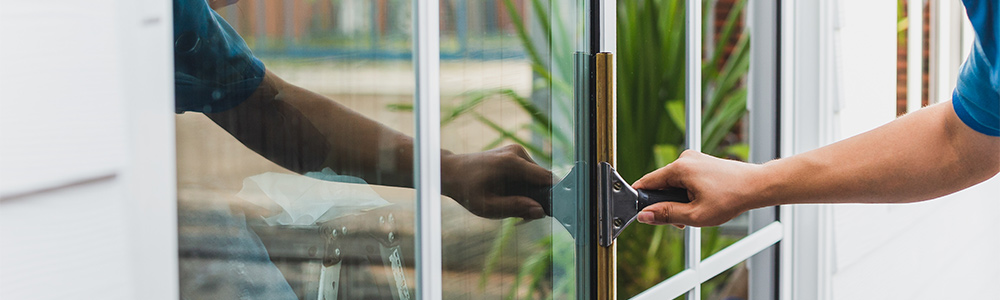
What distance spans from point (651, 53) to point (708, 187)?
392 millimetres

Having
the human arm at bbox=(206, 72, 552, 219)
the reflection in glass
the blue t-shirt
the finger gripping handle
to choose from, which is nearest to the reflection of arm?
the human arm at bbox=(206, 72, 552, 219)

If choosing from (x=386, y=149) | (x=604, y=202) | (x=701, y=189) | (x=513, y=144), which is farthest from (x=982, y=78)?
(x=386, y=149)

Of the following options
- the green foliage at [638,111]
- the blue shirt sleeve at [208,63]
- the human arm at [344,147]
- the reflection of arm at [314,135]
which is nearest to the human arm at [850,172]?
the green foliage at [638,111]

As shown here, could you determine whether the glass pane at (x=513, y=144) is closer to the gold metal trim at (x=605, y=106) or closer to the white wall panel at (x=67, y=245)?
the gold metal trim at (x=605, y=106)

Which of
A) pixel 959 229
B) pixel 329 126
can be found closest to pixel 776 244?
pixel 329 126

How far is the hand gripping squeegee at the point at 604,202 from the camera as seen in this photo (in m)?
0.88

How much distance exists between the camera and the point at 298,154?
1.85 ft

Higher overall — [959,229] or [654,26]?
[654,26]

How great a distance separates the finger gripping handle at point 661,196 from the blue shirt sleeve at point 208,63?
558 millimetres

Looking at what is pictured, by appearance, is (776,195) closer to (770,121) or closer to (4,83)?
(770,121)

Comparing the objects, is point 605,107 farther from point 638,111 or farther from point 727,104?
point 727,104

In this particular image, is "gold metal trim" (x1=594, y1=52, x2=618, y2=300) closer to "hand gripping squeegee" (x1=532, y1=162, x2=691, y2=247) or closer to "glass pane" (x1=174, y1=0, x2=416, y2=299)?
"hand gripping squeegee" (x1=532, y1=162, x2=691, y2=247)

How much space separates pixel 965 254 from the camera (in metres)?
3.22

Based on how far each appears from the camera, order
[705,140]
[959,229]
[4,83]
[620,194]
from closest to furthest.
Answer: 1. [4,83]
2. [620,194]
3. [705,140]
4. [959,229]
